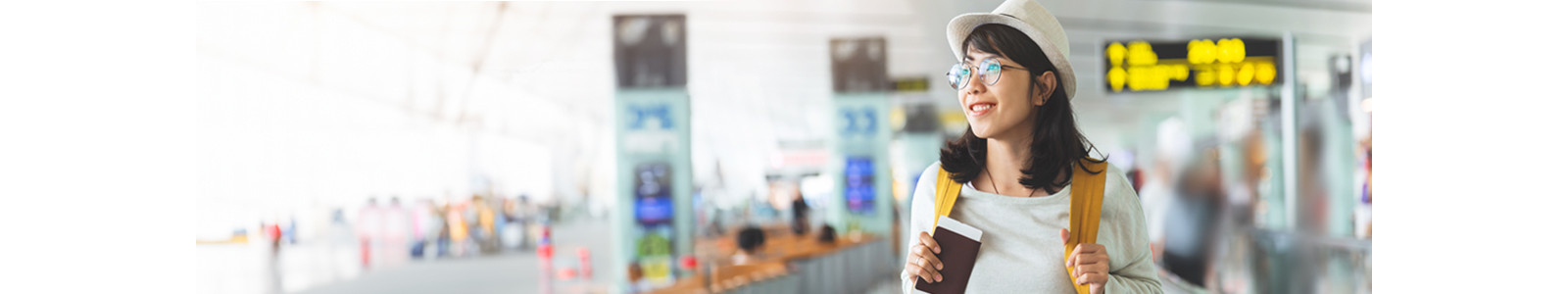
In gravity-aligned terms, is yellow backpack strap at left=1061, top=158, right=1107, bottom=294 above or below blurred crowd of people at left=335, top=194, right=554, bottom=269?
above

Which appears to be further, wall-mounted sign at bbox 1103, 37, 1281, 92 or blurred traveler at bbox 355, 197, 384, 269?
blurred traveler at bbox 355, 197, 384, 269

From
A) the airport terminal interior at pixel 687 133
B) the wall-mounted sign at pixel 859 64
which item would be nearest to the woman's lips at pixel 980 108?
the airport terminal interior at pixel 687 133

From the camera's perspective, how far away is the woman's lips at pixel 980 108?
72.4 inches

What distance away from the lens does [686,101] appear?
11289 millimetres

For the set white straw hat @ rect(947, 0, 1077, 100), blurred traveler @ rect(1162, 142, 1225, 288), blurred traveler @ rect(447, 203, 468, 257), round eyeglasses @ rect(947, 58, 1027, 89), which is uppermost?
white straw hat @ rect(947, 0, 1077, 100)

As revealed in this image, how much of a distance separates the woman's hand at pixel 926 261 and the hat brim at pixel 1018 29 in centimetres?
35

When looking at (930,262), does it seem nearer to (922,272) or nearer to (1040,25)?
(922,272)

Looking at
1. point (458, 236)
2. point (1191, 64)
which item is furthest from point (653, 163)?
point (458, 236)

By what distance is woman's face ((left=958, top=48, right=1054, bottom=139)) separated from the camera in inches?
71.6

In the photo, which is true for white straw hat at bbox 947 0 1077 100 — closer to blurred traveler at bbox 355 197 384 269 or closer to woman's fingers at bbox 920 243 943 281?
woman's fingers at bbox 920 243 943 281

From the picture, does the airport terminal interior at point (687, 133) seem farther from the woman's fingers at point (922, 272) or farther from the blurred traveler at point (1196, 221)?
the woman's fingers at point (922, 272)

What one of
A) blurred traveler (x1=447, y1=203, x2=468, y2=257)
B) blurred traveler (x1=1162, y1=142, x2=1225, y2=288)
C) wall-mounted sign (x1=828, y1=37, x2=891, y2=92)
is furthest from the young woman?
blurred traveler (x1=447, y1=203, x2=468, y2=257)

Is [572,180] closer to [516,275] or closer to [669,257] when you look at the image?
[516,275]

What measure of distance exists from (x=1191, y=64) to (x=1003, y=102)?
18.9ft
